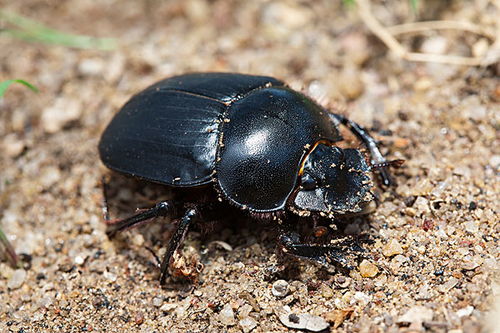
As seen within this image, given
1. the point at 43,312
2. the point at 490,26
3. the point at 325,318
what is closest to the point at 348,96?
the point at 490,26

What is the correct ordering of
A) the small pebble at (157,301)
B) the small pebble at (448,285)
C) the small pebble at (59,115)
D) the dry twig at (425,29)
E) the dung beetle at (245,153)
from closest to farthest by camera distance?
1. the small pebble at (448,285)
2. the dung beetle at (245,153)
3. the small pebble at (157,301)
4. the dry twig at (425,29)
5. the small pebble at (59,115)

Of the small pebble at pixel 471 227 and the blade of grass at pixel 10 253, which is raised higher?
the small pebble at pixel 471 227

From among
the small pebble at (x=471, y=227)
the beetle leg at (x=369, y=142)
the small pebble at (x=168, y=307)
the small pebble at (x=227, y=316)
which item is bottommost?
the small pebble at (x=168, y=307)

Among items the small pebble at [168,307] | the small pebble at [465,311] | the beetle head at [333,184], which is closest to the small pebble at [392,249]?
the beetle head at [333,184]

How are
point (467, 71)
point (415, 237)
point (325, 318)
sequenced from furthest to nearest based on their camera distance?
1. point (467, 71)
2. point (415, 237)
3. point (325, 318)

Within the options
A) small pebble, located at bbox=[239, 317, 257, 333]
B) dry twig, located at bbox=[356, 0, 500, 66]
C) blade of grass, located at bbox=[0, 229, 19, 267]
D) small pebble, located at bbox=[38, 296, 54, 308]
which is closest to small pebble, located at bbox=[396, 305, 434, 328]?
small pebble, located at bbox=[239, 317, 257, 333]

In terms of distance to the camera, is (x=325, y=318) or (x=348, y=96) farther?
(x=348, y=96)

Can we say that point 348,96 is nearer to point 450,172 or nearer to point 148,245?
→ point 450,172

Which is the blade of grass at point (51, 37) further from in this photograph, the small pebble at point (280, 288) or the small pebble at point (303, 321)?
the small pebble at point (303, 321)
